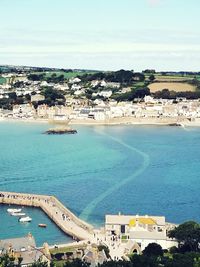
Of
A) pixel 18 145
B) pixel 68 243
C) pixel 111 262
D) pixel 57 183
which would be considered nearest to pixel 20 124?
pixel 18 145

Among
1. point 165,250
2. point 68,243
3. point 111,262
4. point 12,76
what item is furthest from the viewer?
point 12,76

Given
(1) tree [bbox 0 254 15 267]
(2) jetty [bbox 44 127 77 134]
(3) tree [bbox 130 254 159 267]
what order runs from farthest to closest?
(2) jetty [bbox 44 127 77 134] < (3) tree [bbox 130 254 159 267] < (1) tree [bbox 0 254 15 267]

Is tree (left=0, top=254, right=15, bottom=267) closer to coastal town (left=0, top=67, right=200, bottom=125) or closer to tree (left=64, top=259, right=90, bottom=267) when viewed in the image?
tree (left=64, top=259, right=90, bottom=267)

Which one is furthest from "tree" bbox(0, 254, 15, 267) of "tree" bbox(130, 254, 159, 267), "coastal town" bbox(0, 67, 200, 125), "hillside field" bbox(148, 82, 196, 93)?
"hillside field" bbox(148, 82, 196, 93)

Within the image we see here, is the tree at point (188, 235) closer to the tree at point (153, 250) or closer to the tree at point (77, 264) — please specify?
the tree at point (153, 250)

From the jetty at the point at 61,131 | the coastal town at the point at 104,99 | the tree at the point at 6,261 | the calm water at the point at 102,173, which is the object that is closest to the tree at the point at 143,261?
the tree at the point at 6,261

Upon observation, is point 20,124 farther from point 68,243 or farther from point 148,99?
point 68,243

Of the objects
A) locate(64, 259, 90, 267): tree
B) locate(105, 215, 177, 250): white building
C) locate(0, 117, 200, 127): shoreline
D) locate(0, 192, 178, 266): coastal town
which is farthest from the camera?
locate(0, 117, 200, 127): shoreline
